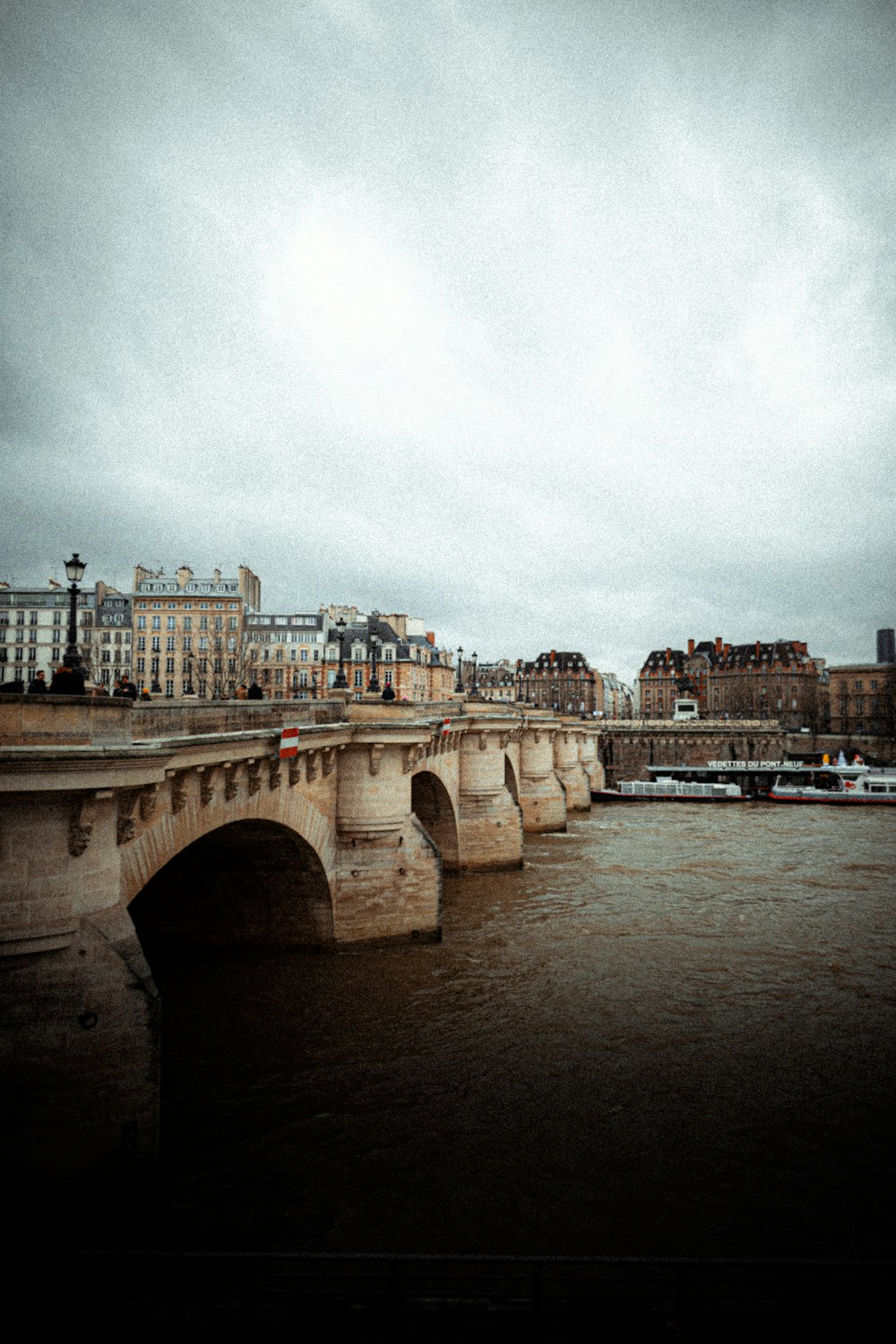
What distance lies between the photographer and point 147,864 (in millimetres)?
11617

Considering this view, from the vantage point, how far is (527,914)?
1018 inches

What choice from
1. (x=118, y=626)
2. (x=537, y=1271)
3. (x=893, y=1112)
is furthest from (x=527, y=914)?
(x=118, y=626)

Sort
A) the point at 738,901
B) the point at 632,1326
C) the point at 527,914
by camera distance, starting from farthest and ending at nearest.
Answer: the point at 738,901
the point at 527,914
the point at 632,1326

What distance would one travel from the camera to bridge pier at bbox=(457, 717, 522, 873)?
108ft

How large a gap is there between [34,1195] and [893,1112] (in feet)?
38.9

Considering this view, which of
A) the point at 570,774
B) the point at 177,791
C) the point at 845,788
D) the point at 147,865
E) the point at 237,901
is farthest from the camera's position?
the point at 845,788

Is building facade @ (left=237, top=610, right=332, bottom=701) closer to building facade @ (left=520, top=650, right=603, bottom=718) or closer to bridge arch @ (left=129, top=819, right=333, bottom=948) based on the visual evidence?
bridge arch @ (left=129, top=819, right=333, bottom=948)

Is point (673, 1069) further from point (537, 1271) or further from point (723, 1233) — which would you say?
point (537, 1271)

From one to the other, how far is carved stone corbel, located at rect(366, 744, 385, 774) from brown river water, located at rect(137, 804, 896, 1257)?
4329 mm

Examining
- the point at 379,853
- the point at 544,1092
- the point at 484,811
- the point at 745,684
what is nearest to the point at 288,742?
the point at 379,853

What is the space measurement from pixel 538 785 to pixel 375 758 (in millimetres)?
27548

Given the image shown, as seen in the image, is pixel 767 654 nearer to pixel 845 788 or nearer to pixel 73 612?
pixel 845 788

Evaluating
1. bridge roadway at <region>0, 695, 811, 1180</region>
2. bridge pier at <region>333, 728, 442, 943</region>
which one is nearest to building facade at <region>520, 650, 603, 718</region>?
bridge roadway at <region>0, 695, 811, 1180</region>

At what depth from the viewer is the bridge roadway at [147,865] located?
9.25 metres
